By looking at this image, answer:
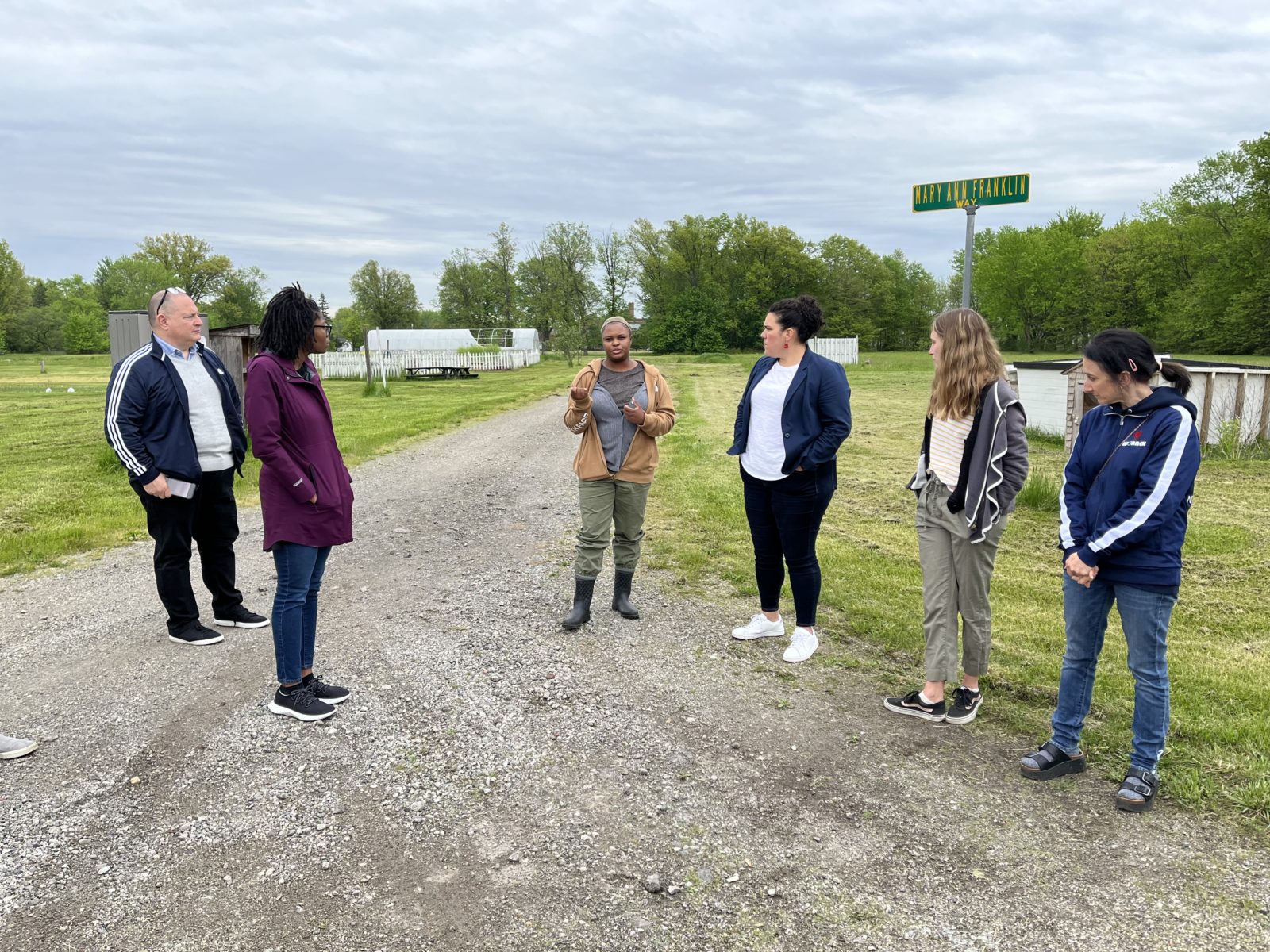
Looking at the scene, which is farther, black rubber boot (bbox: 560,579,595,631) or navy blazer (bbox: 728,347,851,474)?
black rubber boot (bbox: 560,579,595,631)

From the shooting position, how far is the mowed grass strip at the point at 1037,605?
378 centimetres

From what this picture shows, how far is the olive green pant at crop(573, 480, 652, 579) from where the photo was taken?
547 cm

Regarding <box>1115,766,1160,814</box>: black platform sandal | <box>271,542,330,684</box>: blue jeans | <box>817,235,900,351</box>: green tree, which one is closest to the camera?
<box>1115,766,1160,814</box>: black platform sandal

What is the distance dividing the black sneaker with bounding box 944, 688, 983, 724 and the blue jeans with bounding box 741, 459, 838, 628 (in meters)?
1.05

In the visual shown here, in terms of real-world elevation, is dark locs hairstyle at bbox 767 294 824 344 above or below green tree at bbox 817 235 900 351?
below

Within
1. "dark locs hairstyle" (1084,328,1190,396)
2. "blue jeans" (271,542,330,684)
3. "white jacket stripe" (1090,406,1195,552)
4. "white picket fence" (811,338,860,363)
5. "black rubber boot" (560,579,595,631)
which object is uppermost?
"white picket fence" (811,338,860,363)

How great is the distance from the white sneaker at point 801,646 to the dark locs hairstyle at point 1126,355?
7.60 feet

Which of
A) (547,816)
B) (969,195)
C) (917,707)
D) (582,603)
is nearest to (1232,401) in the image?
(969,195)

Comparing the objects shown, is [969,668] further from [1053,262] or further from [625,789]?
[1053,262]

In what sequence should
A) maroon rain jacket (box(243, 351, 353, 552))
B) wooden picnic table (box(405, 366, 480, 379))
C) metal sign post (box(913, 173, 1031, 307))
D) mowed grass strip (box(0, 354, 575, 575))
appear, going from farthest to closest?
wooden picnic table (box(405, 366, 480, 379)) → mowed grass strip (box(0, 354, 575, 575)) → metal sign post (box(913, 173, 1031, 307)) → maroon rain jacket (box(243, 351, 353, 552))

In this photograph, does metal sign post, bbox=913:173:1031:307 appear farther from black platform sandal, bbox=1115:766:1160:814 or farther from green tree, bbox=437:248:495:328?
green tree, bbox=437:248:495:328

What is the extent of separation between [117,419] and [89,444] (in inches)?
472

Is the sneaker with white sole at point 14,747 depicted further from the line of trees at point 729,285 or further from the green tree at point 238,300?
the green tree at point 238,300

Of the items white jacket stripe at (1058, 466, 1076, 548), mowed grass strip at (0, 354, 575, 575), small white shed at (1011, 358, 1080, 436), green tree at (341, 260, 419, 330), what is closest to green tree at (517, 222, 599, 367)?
green tree at (341, 260, 419, 330)
